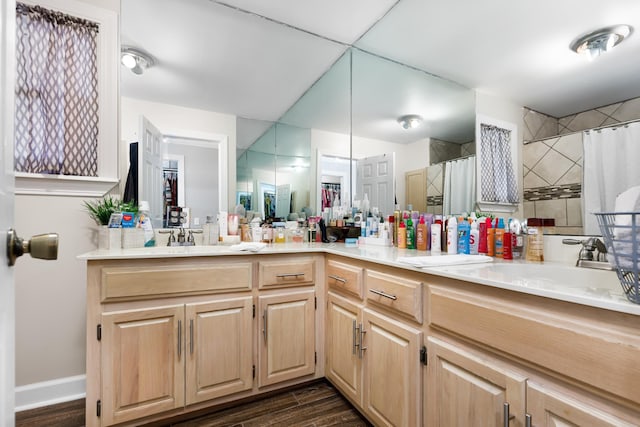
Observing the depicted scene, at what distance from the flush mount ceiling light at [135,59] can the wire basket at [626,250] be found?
2.31 m

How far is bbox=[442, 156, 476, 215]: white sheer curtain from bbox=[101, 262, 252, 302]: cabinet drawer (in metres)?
1.19

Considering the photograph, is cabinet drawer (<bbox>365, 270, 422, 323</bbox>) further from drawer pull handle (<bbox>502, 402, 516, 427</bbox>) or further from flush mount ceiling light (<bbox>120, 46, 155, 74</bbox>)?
flush mount ceiling light (<bbox>120, 46, 155, 74</bbox>)

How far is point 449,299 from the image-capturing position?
38.1 inches

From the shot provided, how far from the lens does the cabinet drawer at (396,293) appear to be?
1.09 metres

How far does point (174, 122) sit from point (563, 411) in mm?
2281

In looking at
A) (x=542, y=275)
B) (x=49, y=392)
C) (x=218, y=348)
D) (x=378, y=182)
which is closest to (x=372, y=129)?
(x=378, y=182)

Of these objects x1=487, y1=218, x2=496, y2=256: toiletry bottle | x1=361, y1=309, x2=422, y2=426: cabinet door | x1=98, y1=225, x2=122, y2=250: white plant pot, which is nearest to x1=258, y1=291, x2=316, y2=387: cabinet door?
x1=361, y1=309, x2=422, y2=426: cabinet door

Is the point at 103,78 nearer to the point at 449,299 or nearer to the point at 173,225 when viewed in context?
the point at 173,225

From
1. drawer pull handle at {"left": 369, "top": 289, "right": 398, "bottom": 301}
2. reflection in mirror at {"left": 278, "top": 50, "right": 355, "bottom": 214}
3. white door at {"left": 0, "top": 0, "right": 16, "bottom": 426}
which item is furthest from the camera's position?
reflection in mirror at {"left": 278, "top": 50, "right": 355, "bottom": 214}

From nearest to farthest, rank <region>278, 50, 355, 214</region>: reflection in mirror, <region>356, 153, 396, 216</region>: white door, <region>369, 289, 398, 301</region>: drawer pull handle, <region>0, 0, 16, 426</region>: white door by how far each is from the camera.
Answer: <region>0, 0, 16, 426</region>: white door → <region>369, 289, 398, 301</region>: drawer pull handle → <region>356, 153, 396, 216</region>: white door → <region>278, 50, 355, 214</region>: reflection in mirror

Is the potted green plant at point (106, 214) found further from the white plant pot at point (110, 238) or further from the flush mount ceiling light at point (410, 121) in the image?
the flush mount ceiling light at point (410, 121)

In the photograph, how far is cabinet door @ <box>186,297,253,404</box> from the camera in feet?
4.69

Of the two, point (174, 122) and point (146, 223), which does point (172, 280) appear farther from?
point (174, 122)

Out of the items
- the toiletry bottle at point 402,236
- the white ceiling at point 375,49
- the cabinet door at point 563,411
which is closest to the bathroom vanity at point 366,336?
the cabinet door at point 563,411
